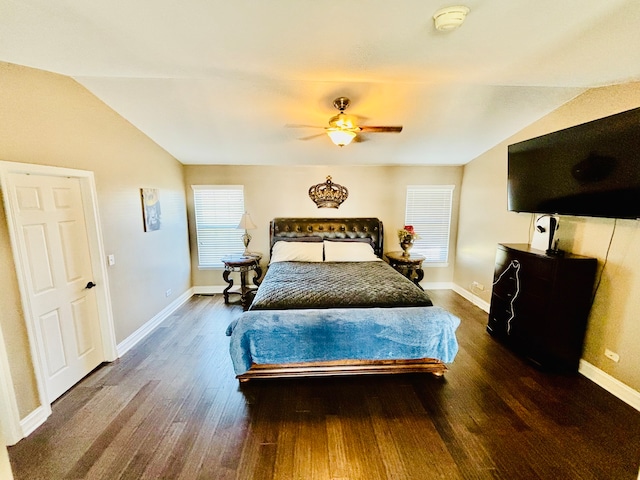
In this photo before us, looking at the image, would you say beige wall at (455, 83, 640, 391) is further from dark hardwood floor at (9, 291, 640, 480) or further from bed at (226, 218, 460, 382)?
bed at (226, 218, 460, 382)

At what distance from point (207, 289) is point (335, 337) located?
3.46 meters

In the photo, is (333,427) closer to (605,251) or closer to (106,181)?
(605,251)

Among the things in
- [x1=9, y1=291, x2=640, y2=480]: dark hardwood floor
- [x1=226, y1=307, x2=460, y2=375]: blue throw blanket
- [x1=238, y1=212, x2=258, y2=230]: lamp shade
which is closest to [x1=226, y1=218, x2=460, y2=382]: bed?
[x1=226, y1=307, x2=460, y2=375]: blue throw blanket

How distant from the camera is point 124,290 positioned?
3.11m

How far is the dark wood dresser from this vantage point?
2.53 metres

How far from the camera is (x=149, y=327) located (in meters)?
3.53

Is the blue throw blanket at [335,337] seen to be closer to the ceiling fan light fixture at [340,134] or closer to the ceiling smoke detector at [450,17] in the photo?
the ceiling fan light fixture at [340,134]

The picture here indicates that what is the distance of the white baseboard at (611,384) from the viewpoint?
7.27ft

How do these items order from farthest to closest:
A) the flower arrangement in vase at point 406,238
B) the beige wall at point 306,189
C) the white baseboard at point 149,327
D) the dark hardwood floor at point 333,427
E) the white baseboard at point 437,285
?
the white baseboard at point 437,285 < the beige wall at point 306,189 < the flower arrangement in vase at point 406,238 < the white baseboard at point 149,327 < the dark hardwood floor at point 333,427

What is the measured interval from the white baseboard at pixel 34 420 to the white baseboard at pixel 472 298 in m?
4.96

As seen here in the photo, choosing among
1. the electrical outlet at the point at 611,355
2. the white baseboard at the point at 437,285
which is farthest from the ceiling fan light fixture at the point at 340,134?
the white baseboard at the point at 437,285

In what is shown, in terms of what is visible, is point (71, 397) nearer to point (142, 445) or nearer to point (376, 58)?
point (142, 445)

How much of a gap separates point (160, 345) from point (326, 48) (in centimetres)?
353

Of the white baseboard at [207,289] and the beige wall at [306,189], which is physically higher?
the beige wall at [306,189]
